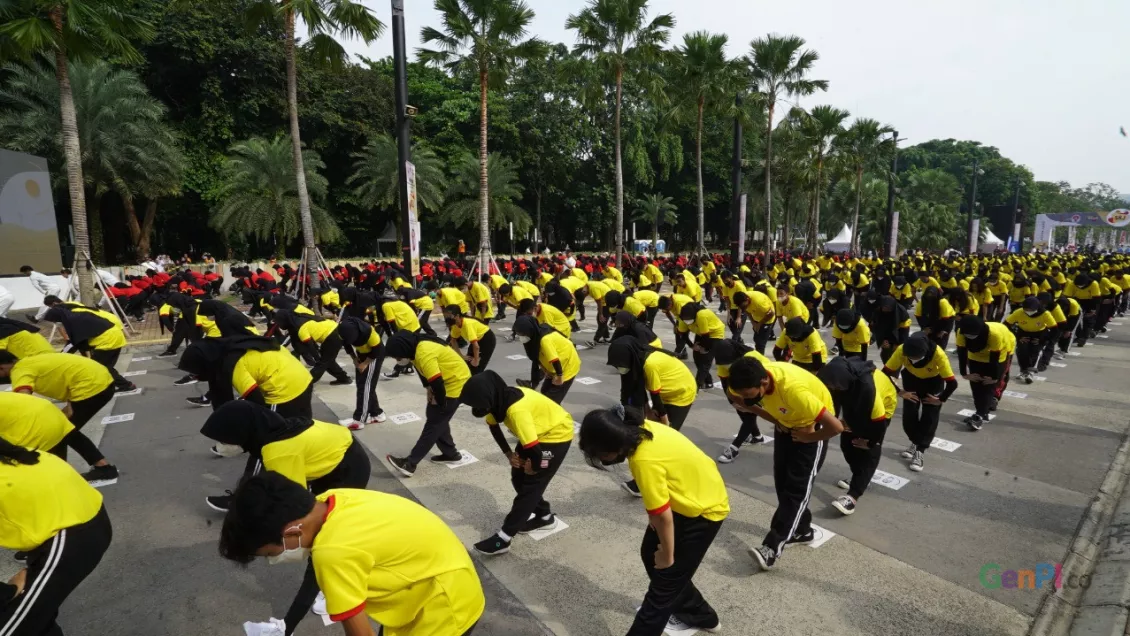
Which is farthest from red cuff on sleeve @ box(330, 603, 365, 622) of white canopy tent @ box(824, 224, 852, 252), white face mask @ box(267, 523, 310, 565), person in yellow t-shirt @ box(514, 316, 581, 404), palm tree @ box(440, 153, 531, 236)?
white canopy tent @ box(824, 224, 852, 252)

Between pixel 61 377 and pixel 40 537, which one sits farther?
pixel 61 377

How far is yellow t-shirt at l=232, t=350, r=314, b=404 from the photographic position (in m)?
5.00

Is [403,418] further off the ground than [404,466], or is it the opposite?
[404,466]

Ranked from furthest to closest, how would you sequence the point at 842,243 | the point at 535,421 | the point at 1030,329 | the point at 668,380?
1. the point at 842,243
2. the point at 1030,329
3. the point at 668,380
4. the point at 535,421

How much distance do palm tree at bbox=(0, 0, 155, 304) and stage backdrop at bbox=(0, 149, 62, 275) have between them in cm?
610

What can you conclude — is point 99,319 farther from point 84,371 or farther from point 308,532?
point 308,532

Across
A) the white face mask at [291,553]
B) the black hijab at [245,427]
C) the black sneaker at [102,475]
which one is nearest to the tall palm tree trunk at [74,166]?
the black sneaker at [102,475]

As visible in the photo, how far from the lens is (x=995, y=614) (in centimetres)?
368

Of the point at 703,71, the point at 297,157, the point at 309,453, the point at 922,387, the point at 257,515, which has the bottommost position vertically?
the point at 922,387

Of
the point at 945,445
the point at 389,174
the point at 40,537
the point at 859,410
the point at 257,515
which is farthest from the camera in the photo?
the point at 389,174

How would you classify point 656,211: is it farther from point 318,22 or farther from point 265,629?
point 265,629

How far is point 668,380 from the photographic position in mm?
5367

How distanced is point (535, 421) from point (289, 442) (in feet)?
5.06

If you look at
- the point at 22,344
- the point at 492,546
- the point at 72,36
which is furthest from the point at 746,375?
the point at 72,36
